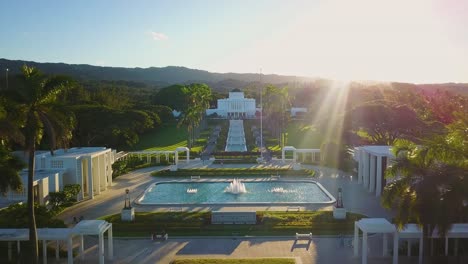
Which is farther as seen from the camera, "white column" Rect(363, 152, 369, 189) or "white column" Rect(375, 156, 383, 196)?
"white column" Rect(363, 152, 369, 189)

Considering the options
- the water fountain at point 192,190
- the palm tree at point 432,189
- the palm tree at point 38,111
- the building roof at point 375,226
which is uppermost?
the palm tree at point 38,111

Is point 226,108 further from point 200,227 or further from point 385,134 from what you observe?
point 200,227

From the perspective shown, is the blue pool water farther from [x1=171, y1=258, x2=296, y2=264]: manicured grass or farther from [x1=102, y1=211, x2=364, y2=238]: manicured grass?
[x1=171, y1=258, x2=296, y2=264]: manicured grass

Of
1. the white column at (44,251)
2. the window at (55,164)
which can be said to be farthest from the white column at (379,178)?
the window at (55,164)

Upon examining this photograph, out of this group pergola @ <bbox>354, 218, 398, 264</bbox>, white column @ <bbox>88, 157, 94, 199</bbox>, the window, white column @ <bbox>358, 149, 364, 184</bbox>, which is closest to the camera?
pergola @ <bbox>354, 218, 398, 264</bbox>

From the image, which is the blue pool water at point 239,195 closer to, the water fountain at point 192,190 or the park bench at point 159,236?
the water fountain at point 192,190

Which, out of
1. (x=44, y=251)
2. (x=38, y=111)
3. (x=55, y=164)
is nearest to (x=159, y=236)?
(x=44, y=251)

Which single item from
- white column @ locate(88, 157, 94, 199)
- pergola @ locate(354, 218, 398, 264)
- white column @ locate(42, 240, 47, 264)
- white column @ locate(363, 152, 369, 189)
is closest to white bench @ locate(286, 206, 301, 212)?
pergola @ locate(354, 218, 398, 264)
